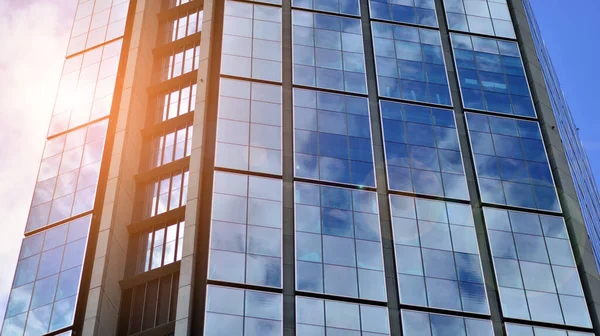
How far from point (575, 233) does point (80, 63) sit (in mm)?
45271

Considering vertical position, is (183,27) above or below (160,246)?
above

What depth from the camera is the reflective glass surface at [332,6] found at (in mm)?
83438

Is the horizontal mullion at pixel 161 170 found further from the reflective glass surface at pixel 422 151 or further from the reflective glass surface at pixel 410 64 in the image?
the reflective glass surface at pixel 410 64

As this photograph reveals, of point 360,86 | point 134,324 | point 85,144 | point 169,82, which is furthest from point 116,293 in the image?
point 360,86

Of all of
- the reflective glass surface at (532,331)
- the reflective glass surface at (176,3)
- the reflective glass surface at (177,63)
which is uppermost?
the reflective glass surface at (176,3)

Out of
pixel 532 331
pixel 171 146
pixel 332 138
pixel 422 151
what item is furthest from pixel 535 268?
pixel 171 146

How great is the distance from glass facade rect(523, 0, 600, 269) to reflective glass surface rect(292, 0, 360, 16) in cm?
1856

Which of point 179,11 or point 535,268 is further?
point 179,11

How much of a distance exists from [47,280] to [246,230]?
1499 centimetres

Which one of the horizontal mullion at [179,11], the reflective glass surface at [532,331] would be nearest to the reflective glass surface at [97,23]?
the horizontal mullion at [179,11]

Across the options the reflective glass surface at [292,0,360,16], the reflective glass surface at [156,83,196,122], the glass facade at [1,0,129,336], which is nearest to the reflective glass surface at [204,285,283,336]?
the glass facade at [1,0,129,336]

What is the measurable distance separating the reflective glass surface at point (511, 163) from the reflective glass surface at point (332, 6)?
15381 mm

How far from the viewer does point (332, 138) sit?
239ft

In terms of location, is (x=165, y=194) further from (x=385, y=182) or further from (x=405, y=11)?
(x=405, y=11)
